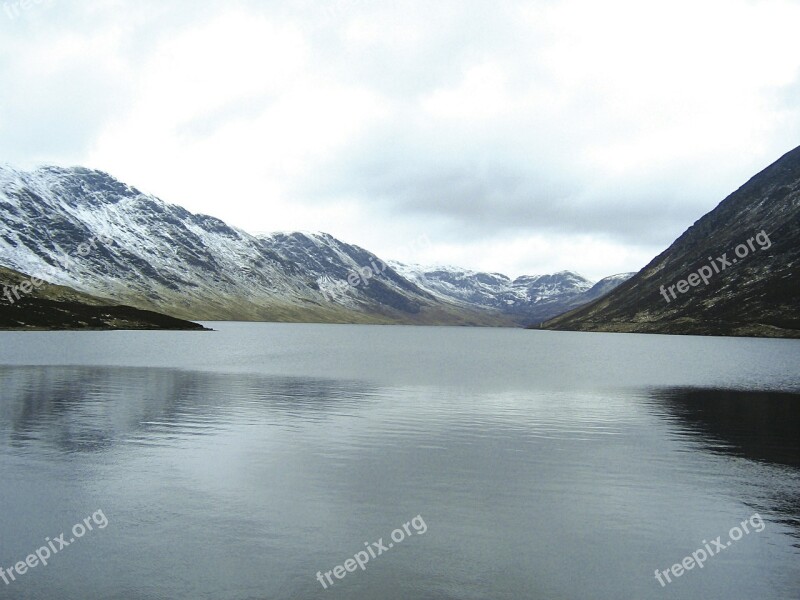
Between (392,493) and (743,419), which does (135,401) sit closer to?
(392,493)

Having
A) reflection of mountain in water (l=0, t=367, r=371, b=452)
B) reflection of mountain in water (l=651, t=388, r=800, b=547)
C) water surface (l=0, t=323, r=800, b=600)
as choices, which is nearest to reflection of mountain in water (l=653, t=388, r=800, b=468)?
reflection of mountain in water (l=651, t=388, r=800, b=547)

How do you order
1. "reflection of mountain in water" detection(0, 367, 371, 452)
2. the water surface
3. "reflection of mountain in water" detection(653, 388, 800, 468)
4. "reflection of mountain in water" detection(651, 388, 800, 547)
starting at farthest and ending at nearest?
"reflection of mountain in water" detection(0, 367, 371, 452) < "reflection of mountain in water" detection(653, 388, 800, 468) < "reflection of mountain in water" detection(651, 388, 800, 547) < the water surface

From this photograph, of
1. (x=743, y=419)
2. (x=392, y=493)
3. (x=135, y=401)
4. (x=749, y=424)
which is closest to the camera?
(x=392, y=493)

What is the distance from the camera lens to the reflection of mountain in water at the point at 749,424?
33656 mm

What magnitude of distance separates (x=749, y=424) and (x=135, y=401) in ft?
177

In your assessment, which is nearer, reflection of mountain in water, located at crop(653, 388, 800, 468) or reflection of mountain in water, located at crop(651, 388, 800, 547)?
reflection of mountain in water, located at crop(651, 388, 800, 547)

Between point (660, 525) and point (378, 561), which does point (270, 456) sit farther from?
point (660, 525)

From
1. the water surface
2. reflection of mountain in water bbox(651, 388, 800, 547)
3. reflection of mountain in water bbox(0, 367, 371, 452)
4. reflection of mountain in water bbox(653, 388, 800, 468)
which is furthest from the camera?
reflection of mountain in water bbox(0, 367, 371, 452)

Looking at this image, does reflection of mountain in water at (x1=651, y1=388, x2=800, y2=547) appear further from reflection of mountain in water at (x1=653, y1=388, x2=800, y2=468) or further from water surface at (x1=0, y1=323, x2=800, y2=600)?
water surface at (x1=0, y1=323, x2=800, y2=600)

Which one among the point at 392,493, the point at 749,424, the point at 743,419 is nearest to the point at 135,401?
the point at 392,493

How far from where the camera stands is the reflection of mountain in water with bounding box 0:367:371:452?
40625 millimetres

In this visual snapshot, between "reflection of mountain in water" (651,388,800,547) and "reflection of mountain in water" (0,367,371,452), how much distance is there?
31.0 m

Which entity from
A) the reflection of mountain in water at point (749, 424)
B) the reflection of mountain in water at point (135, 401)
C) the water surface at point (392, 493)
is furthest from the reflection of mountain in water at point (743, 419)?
the reflection of mountain in water at point (135, 401)

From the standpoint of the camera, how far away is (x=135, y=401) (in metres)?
55.9
